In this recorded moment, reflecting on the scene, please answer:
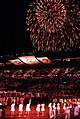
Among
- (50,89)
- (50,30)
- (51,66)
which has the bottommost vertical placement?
(50,89)

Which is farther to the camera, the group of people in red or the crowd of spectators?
the group of people in red

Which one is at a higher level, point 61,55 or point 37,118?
point 61,55

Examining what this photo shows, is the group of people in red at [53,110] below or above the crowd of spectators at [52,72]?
below

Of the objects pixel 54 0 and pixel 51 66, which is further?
pixel 54 0

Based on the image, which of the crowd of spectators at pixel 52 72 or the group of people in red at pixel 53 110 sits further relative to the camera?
the group of people in red at pixel 53 110

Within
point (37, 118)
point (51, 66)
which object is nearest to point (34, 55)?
point (51, 66)

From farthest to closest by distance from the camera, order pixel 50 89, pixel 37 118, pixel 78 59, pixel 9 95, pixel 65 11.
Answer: pixel 50 89 → pixel 9 95 → pixel 65 11 → pixel 37 118 → pixel 78 59

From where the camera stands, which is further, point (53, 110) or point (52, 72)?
point (52, 72)

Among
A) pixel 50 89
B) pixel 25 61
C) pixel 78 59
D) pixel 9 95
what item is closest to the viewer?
pixel 78 59

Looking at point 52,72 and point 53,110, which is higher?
point 52,72

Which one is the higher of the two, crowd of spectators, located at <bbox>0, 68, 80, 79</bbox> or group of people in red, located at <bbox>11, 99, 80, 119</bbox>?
crowd of spectators, located at <bbox>0, 68, 80, 79</bbox>

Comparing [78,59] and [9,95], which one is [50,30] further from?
[9,95]
